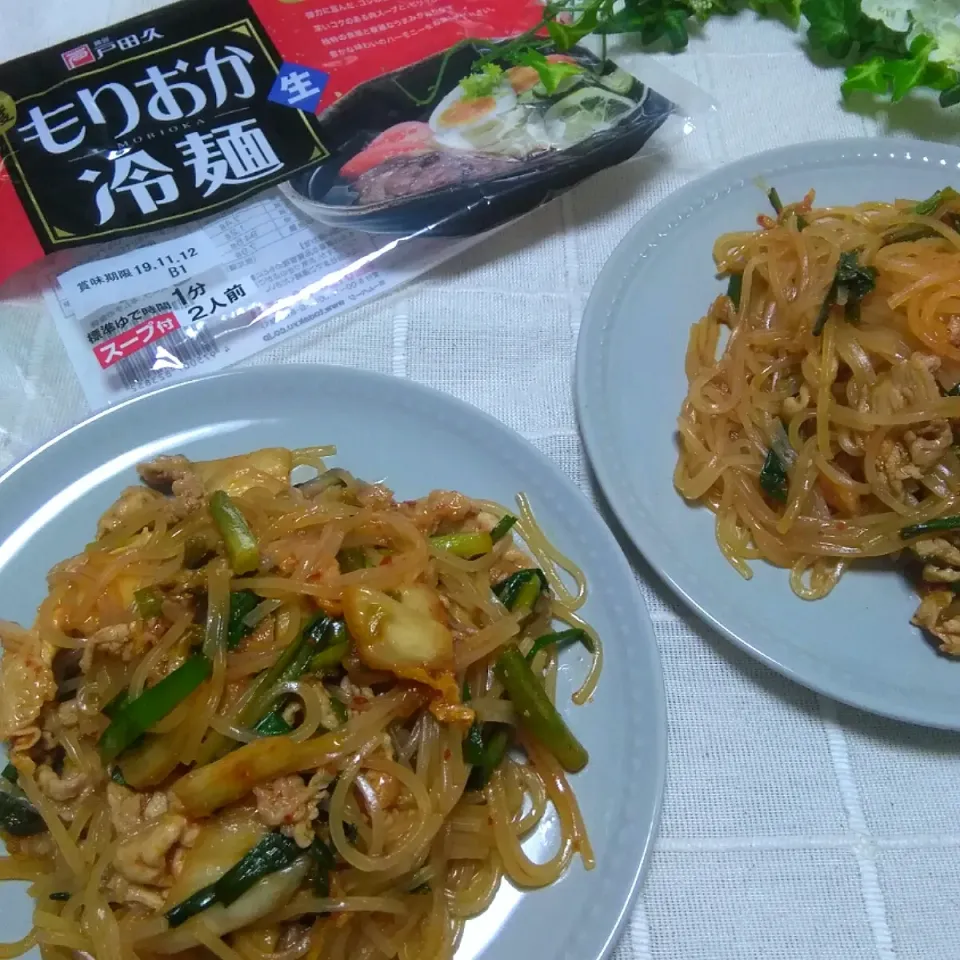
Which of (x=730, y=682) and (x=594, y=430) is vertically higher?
(x=594, y=430)

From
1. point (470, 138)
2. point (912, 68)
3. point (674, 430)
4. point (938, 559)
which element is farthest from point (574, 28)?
point (938, 559)

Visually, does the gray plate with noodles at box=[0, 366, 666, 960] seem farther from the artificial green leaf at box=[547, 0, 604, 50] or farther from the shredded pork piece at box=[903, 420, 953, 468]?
the artificial green leaf at box=[547, 0, 604, 50]

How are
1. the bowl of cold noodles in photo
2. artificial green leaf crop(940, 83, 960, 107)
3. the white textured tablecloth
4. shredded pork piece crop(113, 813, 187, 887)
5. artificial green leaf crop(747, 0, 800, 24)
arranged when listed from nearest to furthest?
shredded pork piece crop(113, 813, 187, 887) < the white textured tablecloth < the bowl of cold noodles in photo < artificial green leaf crop(940, 83, 960, 107) < artificial green leaf crop(747, 0, 800, 24)

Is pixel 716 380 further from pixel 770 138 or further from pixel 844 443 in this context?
pixel 770 138

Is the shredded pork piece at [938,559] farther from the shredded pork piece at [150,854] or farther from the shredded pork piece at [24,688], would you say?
the shredded pork piece at [24,688]

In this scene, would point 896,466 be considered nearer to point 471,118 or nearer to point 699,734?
point 699,734

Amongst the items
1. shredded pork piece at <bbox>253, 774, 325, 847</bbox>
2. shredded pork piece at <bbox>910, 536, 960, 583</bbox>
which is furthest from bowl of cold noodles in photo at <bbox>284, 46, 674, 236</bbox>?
shredded pork piece at <bbox>253, 774, 325, 847</bbox>

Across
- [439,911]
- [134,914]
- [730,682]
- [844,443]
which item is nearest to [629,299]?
[844,443]
